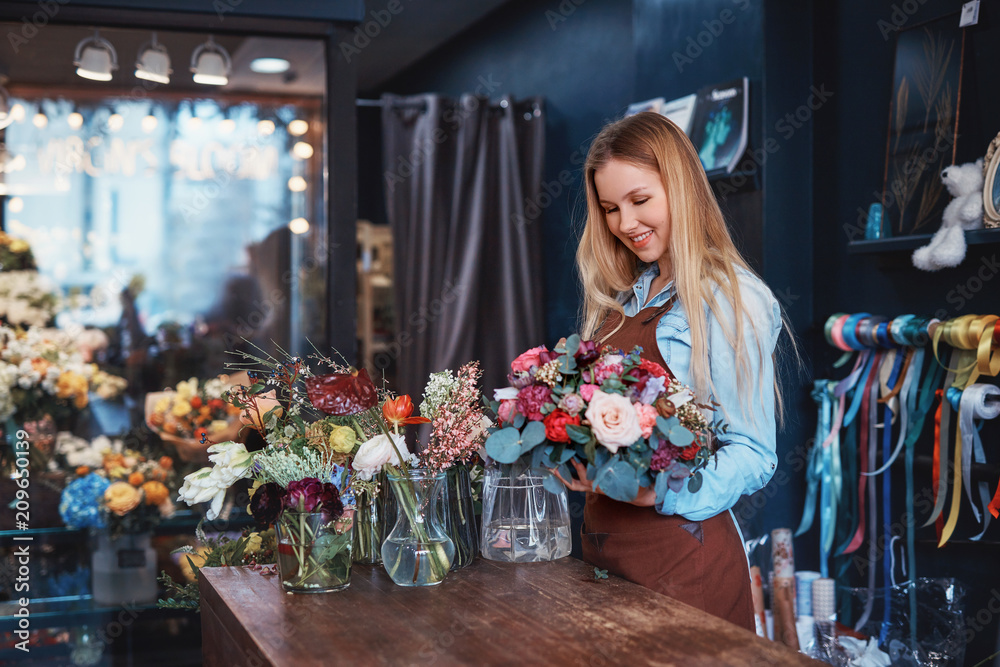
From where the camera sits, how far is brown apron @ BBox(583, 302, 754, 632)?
4.96 ft

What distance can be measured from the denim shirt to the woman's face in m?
0.15

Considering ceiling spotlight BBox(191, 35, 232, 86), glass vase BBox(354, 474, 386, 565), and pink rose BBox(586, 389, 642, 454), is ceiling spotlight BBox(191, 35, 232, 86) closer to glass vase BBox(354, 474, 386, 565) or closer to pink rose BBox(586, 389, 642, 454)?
glass vase BBox(354, 474, 386, 565)

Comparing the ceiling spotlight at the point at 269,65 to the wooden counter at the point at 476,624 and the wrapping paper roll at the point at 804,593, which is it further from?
the wrapping paper roll at the point at 804,593

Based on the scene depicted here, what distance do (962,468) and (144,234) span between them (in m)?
3.68

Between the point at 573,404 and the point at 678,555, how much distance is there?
1.29 feet

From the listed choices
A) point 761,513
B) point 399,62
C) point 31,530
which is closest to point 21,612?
point 31,530

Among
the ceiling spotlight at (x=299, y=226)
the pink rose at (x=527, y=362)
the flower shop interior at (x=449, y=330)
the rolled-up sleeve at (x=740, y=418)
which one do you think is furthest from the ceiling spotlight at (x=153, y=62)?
the rolled-up sleeve at (x=740, y=418)

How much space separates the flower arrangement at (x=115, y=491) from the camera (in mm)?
2957

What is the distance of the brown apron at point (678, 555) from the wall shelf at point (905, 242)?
102 cm

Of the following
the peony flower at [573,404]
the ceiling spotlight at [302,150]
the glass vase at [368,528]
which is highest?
the ceiling spotlight at [302,150]

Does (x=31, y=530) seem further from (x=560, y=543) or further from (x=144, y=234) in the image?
(x=560, y=543)

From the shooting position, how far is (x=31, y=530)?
9.90 feet

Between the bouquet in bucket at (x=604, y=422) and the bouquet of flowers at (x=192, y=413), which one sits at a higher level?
the bouquet in bucket at (x=604, y=422)

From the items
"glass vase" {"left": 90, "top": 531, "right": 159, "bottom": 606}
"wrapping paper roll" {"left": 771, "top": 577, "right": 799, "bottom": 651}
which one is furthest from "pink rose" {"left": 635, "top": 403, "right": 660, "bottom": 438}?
"glass vase" {"left": 90, "top": 531, "right": 159, "bottom": 606}
